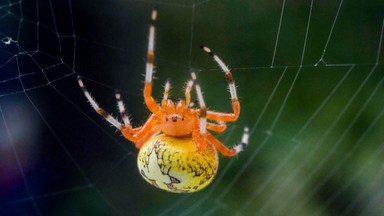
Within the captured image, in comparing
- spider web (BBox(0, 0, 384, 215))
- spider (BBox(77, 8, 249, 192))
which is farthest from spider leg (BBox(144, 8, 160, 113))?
spider web (BBox(0, 0, 384, 215))

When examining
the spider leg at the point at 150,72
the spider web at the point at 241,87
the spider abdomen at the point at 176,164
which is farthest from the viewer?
the spider web at the point at 241,87

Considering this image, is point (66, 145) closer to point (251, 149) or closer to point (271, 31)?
point (251, 149)

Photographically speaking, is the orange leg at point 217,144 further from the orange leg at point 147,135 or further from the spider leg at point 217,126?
the orange leg at point 147,135

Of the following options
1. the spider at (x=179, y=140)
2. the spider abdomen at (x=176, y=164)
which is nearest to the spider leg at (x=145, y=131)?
the spider at (x=179, y=140)

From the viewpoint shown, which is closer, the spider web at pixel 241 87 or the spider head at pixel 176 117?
the spider head at pixel 176 117

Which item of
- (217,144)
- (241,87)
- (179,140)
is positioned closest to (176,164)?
(179,140)

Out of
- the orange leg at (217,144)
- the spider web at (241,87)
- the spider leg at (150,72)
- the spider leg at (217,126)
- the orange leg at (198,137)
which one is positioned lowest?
the spider web at (241,87)

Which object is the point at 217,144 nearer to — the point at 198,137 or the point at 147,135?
the point at 198,137

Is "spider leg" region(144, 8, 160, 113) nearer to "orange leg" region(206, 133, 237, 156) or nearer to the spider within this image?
the spider

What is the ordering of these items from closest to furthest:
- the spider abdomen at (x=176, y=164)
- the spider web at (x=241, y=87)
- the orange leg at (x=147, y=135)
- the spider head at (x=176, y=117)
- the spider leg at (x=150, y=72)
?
the spider leg at (x=150, y=72) → the spider abdomen at (x=176, y=164) → the spider head at (x=176, y=117) → the orange leg at (x=147, y=135) → the spider web at (x=241, y=87)
